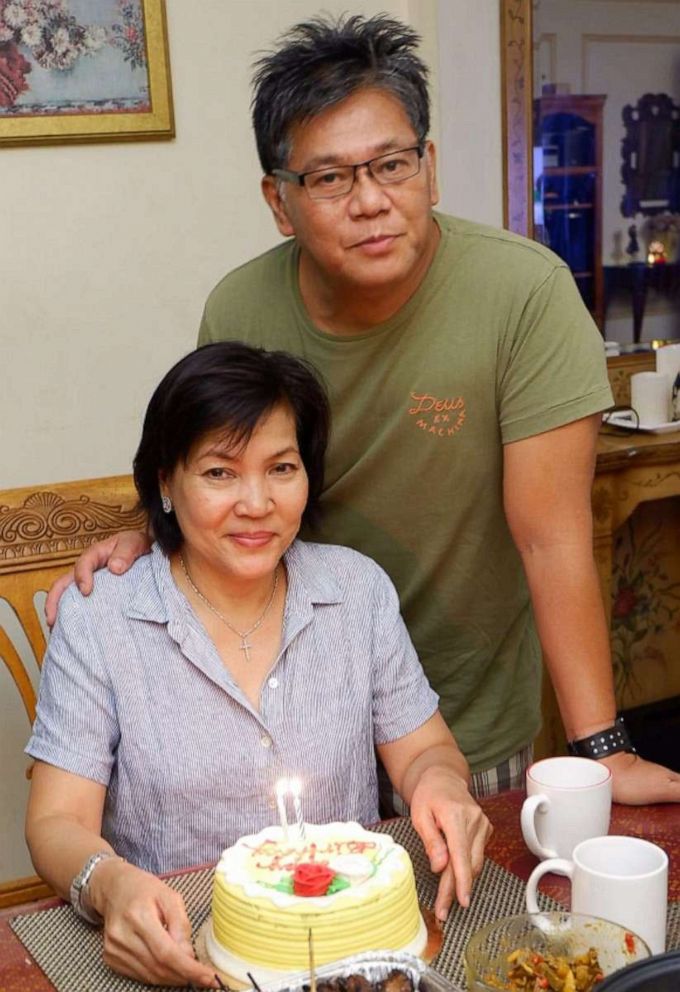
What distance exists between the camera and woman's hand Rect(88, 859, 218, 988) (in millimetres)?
1218

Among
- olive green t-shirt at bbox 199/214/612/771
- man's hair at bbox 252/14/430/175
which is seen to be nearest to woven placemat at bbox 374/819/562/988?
olive green t-shirt at bbox 199/214/612/771

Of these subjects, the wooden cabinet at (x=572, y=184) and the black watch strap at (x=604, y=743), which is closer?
the black watch strap at (x=604, y=743)

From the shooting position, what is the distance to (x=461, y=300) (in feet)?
6.34

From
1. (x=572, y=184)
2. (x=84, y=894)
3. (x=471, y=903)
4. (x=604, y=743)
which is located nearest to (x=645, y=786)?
(x=604, y=743)

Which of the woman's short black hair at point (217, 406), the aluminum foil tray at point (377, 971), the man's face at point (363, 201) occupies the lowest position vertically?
the aluminum foil tray at point (377, 971)

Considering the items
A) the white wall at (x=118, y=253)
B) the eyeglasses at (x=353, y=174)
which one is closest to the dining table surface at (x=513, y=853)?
the eyeglasses at (x=353, y=174)

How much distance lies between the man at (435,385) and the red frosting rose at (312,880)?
0.47 m

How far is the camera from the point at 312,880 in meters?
1.27

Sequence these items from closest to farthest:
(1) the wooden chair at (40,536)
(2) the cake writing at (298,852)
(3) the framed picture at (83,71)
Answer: (2) the cake writing at (298,852), (1) the wooden chair at (40,536), (3) the framed picture at (83,71)

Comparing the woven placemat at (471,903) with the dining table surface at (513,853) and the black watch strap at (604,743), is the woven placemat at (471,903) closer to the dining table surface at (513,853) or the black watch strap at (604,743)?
the dining table surface at (513,853)

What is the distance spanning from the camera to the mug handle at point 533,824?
1.39 m

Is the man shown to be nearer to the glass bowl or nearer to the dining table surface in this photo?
the dining table surface

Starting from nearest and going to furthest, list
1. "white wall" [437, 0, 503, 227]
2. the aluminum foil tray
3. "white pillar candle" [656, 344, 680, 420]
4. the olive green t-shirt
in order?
the aluminum foil tray < the olive green t-shirt < "white wall" [437, 0, 503, 227] < "white pillar candle" [656, 344, 680, 420]

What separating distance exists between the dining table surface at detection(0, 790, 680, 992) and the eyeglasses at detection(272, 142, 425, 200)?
86 centimetres
